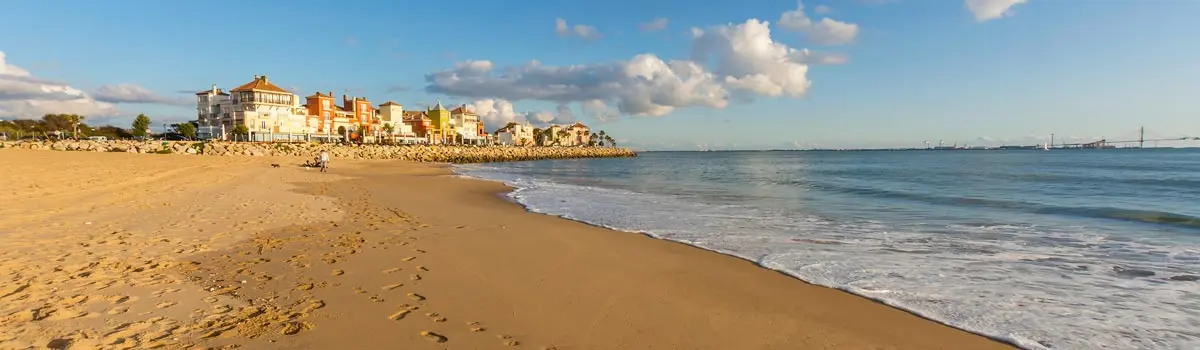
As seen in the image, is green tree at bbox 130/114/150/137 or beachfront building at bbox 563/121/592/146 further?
beachfront building at bbox 563/121/592/146

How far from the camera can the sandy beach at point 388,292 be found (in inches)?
148

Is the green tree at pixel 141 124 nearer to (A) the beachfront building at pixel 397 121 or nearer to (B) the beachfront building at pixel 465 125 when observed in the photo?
(A) the beachfront building at pixel 397 121

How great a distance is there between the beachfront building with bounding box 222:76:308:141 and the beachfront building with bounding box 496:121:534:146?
202 feet

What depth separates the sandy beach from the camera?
3758 millimetres

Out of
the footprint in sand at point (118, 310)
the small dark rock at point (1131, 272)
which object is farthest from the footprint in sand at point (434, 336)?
the small dark rock at point (1131, 272)

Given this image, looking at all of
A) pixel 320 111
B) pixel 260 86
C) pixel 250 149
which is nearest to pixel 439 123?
pixel 320 111

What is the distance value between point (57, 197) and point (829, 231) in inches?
583

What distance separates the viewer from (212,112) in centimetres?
6034

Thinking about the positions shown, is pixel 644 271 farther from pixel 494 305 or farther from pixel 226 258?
pixel 226 258

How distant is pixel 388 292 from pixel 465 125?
3945 inches

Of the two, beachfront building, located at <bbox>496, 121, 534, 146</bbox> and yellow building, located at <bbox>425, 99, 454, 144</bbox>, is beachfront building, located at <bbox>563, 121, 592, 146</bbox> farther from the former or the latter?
yellow building, located at <bbox>425, 99, 454, 144</bbox>

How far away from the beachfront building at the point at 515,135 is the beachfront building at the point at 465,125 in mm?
15173

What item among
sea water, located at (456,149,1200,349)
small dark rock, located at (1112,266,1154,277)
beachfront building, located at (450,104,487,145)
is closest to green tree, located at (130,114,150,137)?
beachfront building, located at (450,104,487,145)

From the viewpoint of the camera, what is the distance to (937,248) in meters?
7.89
